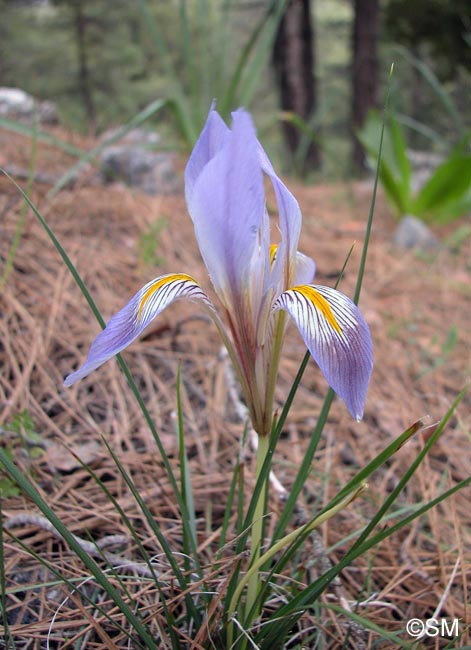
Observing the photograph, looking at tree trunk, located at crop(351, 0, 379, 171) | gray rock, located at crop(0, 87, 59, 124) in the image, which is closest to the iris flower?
gray rock, located at crop(0, 87, 59, 124)

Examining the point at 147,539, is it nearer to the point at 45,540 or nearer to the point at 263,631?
the point at 45,540

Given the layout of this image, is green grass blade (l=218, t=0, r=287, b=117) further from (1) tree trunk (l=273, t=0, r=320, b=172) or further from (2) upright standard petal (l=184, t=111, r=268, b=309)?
(1) tree trunk (l=273, t=0, r=320, b=172)

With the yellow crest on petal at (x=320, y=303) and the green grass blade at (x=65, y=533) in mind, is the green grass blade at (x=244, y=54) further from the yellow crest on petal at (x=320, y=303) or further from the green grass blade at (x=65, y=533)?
the green grass blade at (x=65, y=533)

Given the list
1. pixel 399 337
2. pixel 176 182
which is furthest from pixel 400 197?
pixel 399 337

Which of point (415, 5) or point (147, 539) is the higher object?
point (415, 5)

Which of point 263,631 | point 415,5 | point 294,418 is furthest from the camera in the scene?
point 415,5

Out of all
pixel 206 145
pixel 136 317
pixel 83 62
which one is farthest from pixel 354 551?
pixel 83 62

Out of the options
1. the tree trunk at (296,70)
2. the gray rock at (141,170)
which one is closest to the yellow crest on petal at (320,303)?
the gray rock at (141,170)
